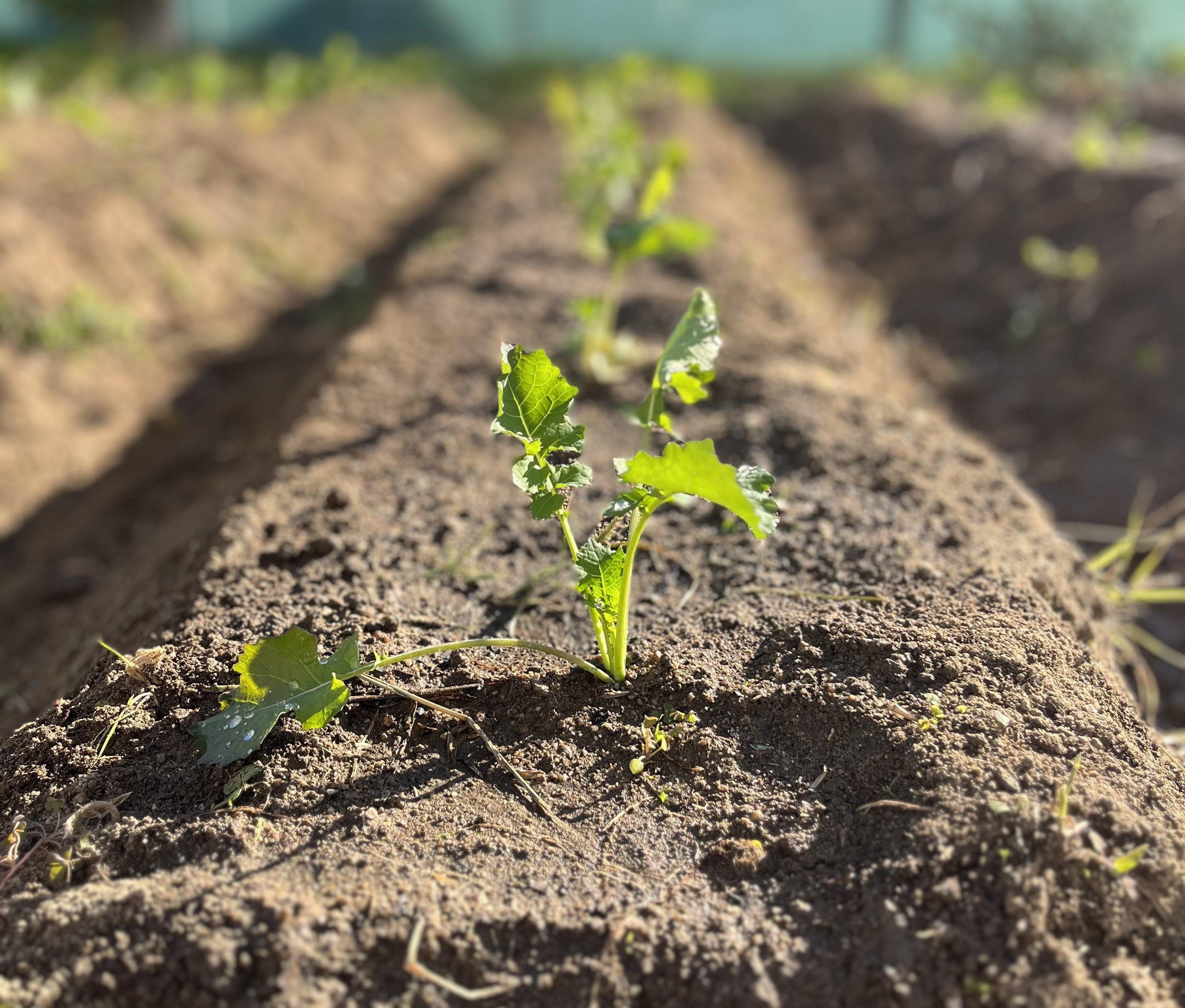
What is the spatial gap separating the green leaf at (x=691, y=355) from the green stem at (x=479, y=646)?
42 centimetres

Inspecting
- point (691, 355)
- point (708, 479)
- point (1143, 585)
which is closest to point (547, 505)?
point (708, 479)

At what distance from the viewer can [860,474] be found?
99.1 inches

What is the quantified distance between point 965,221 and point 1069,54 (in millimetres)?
5420

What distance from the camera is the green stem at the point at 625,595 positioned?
5.51 ft

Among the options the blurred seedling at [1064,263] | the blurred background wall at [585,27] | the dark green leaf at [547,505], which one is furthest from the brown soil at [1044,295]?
the blurred background wall at [585,27]

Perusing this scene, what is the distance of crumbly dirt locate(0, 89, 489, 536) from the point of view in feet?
13.0

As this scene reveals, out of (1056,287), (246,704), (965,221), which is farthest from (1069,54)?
(246,704)

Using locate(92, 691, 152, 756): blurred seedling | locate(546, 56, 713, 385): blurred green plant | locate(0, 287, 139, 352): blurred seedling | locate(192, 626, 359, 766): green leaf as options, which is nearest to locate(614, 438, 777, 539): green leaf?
locate(192, 626, 359, 766): green leaf

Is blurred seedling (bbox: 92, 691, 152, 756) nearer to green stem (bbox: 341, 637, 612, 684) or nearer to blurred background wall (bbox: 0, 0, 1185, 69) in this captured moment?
green stem (bbox: 341, 637, 612, 684)

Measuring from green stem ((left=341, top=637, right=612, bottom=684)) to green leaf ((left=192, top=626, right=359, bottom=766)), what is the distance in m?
0.03

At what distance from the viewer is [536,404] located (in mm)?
1722

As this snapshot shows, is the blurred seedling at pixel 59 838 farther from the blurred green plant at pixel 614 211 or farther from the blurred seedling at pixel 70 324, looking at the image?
the blurred seedling at pixel 70 324

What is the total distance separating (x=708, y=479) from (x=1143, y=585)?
1580mm

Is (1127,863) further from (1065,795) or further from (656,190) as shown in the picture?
(656,190)
